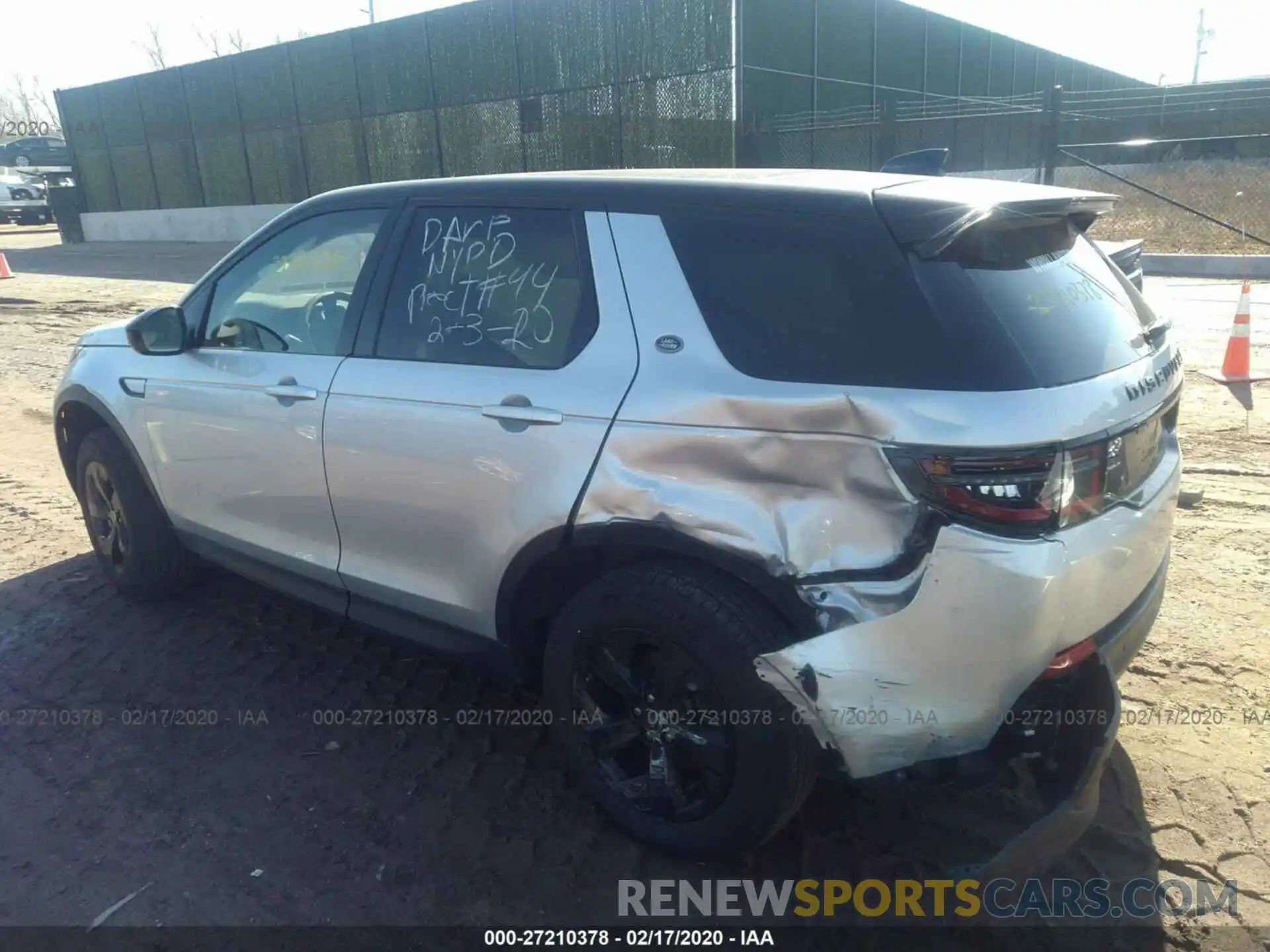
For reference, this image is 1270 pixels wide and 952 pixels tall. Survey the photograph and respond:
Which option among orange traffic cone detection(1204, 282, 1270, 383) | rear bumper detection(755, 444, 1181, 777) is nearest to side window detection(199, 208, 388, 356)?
rear bumper detection(755, 444, 1181, 777)

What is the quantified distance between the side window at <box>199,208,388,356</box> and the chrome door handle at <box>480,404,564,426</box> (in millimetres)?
839

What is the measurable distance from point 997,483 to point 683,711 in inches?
41.0

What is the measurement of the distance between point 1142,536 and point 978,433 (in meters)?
0.73

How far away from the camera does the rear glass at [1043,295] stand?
2.25 m

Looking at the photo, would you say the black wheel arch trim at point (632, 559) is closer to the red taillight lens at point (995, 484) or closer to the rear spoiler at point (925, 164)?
the red taillight lens at point (995, 484)

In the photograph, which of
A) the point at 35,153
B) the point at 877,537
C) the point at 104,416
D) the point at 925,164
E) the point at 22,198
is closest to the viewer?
the point at 877,537

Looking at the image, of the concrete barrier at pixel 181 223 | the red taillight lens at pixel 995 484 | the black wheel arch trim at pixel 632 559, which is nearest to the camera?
the red taillight lens at pixel 995 484

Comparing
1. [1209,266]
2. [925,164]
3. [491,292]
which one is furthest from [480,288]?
[1209,266]

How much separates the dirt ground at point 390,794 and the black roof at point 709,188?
1550 millimetres

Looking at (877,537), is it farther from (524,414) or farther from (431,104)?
(431,104)

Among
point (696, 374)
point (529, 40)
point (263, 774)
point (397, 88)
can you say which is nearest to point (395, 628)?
point (263, 774)

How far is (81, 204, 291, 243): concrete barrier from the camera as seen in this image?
87.5 ft

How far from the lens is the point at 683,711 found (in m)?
2.59

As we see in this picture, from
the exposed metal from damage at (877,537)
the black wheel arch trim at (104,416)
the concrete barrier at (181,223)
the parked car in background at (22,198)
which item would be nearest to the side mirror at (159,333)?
the black wheel arch trim at (104,416)
